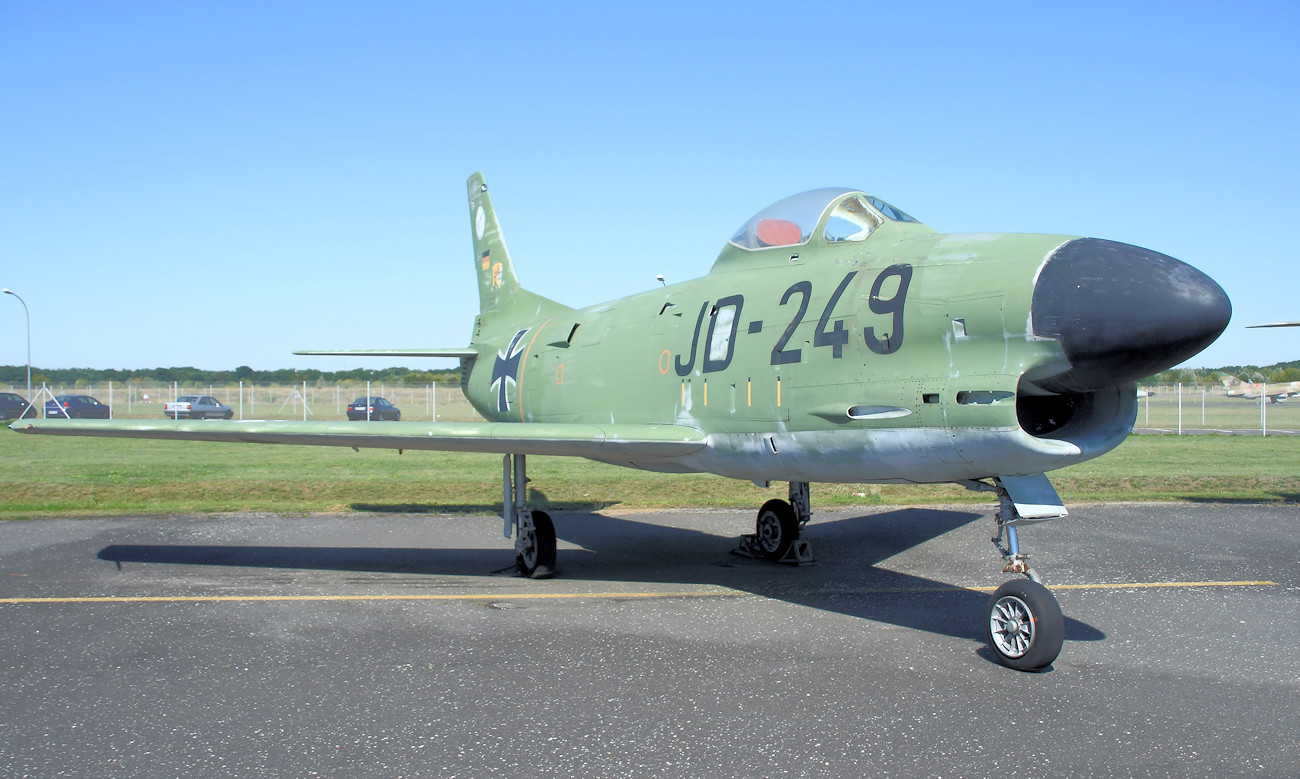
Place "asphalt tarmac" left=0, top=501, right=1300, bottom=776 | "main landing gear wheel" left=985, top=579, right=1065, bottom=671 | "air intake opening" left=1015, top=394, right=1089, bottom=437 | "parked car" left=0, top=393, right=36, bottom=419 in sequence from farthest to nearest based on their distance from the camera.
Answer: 1. "parked car" left=0, top=393, right=36, bottom=419
2. "air intake opening" left=1015, top=394, right=1089, bottom=437
3. "main landing gear wheel" left=985, top=579, right=1065, bottom=671
4. "asphalt tarmac" left=0, top=501, right=1300, bottom=776

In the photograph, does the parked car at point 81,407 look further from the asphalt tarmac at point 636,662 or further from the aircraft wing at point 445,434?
the aircraft wing at point 445,434

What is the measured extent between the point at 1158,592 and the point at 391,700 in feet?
23.7

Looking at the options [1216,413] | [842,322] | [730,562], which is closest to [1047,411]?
[842,322]

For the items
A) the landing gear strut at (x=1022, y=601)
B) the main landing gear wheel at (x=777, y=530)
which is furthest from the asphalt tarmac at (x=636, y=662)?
the main landing gear wheel at (x=777, y=530)

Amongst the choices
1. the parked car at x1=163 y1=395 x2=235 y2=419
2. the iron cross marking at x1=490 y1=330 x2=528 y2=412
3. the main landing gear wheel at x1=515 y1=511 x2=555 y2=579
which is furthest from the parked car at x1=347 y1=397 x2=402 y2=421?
the main landing gear wheel at x1=515 y1=511 x2=555 y2=579

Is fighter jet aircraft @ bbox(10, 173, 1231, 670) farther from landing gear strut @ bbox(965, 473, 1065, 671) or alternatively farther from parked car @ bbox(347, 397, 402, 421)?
parked car @ bbox(347, 397, 402, 421)

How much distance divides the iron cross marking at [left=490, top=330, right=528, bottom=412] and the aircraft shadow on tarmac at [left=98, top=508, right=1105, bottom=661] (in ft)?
7.10

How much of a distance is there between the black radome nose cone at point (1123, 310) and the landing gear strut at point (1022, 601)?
3.55 ft

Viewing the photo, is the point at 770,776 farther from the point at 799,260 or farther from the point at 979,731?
the point at 799,260

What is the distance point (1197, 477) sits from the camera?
17.1 m

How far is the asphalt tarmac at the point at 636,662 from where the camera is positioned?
14.9ft

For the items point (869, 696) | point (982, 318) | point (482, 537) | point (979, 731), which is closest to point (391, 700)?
point (869, 696)

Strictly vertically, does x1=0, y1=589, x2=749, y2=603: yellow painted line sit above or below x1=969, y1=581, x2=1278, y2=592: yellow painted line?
above

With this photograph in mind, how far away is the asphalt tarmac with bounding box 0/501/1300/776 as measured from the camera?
4.55 m
